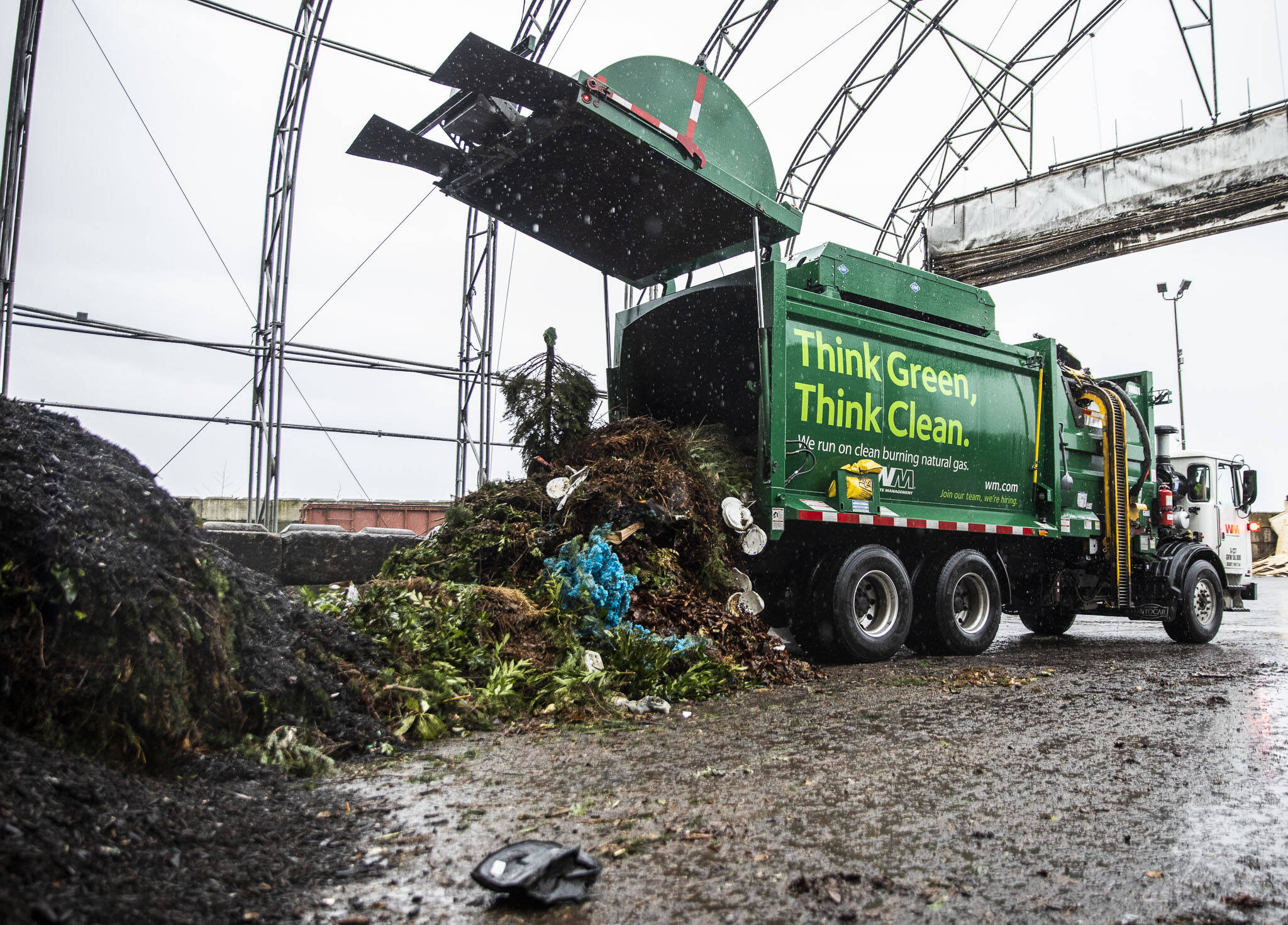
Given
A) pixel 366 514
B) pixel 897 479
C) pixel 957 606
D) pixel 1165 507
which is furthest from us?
pixel 366 514

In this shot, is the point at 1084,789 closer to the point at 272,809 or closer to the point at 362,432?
the point at 272,809

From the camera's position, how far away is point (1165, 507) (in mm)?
10516

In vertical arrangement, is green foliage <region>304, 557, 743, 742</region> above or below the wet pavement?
above

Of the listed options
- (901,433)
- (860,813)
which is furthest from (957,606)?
(860,813)

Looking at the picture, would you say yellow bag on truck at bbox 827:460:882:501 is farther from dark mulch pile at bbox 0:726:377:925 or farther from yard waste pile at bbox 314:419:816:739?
dark mulch pile at bbox 0:726:377:925

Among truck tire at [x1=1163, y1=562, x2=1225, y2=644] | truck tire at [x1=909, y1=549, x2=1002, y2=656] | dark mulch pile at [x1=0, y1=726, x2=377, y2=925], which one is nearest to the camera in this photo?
dark mulch pile at [x1=0, y1=726, x2=377, y2=925]

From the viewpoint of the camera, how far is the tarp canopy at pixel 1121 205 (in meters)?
12.1

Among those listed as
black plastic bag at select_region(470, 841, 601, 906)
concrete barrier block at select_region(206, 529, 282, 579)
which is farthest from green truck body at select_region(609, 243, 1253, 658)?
black plastic bag at select_region(470, 841, 601, 906)

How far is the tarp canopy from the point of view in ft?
39.6

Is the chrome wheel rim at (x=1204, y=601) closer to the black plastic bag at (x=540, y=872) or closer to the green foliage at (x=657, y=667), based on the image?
the green foliage at (x=657, y=667)

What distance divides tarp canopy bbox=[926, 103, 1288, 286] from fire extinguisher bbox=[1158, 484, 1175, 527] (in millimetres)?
4351

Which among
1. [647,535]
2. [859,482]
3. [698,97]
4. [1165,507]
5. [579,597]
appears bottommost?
[579,597]

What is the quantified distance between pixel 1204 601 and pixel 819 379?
6.14 m

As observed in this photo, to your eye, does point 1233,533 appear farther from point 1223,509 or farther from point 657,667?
point 657,667
